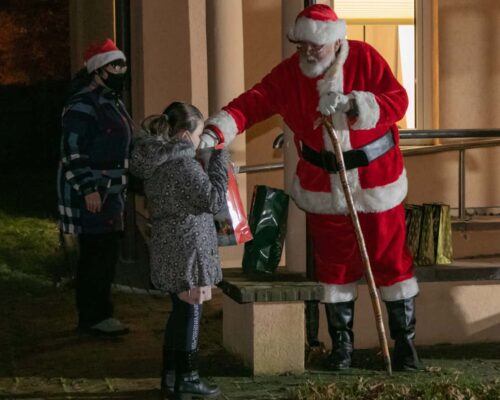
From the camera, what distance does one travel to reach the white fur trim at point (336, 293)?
7016mm

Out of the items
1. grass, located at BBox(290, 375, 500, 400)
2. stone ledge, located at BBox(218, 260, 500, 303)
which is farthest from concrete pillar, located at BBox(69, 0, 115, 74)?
grass, located at BBox(290, 375, 500, 400)

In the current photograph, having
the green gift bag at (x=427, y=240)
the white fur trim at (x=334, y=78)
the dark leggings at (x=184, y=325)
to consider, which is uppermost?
the white fur trim at (x=334, y=78)

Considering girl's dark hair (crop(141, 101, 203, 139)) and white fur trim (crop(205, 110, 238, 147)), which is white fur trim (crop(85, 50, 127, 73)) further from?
girl's dark hair (crop(141, 101, 203, 139))

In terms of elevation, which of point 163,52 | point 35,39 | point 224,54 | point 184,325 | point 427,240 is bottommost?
point 184,325

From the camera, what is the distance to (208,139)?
6.77 meters

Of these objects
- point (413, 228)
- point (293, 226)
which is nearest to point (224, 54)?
point (293, 226)

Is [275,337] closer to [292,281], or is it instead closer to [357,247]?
[292,281]

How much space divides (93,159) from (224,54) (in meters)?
2.41

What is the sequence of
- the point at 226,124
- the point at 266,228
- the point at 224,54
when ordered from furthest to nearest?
the point at 224,54, the point at 266,228, the point at 226,124

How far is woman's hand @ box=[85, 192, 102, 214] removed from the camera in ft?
25.4

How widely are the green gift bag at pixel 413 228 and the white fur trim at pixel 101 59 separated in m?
1.98

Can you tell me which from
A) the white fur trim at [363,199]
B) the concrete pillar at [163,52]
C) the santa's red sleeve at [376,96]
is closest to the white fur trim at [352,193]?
the white fur trim at [363,199]

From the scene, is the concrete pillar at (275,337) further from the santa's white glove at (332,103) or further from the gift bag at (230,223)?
the santa's white glove at (332,103)

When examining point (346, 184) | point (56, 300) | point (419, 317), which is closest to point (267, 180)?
point (56, 300)
